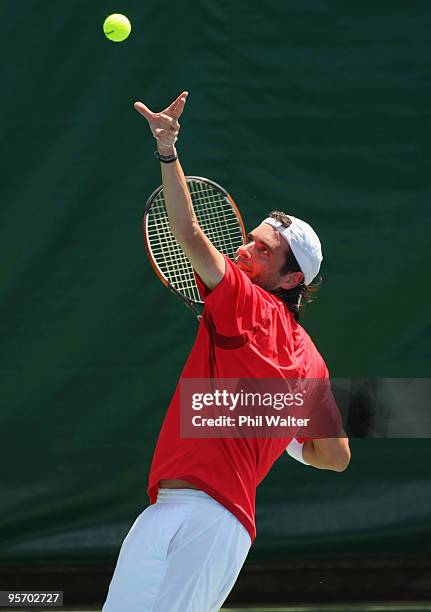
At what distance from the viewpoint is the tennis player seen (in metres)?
2.86

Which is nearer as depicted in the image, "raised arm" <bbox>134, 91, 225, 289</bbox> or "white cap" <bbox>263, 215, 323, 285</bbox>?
"raised arm" <bbox>134, 91, 225, 289</bbox>

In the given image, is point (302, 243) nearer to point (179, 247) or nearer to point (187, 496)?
point (179, 247)

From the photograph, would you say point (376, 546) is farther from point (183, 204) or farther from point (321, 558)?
point (183, 204)

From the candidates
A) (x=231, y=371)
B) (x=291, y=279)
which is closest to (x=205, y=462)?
(x=231, y=371)

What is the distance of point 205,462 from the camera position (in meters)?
2.99

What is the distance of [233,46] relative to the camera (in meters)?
4.81

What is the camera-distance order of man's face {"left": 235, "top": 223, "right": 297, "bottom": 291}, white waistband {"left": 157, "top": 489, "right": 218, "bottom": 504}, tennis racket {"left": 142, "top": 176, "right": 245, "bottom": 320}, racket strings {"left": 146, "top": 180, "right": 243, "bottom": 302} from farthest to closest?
racket strings {"left": 146, "top": 180, "right": 243, "bottom": 302} < tennis racket {"left": 142, "top": 176, "right": 245, "bottom": 320} < man's face {"left": 235, "top": 223, "right": 297, "bottom": 291} < white waistband {"left": 157, "top": 489, "right": 218, "bottom": 504}

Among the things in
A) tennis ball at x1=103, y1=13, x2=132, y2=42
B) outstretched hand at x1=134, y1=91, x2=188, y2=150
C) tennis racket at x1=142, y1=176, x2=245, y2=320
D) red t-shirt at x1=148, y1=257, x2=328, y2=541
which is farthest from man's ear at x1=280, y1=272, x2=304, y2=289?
tennis ball at x1=103, y1=13, x2=132, y2=42

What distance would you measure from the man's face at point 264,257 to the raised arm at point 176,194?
414 mm

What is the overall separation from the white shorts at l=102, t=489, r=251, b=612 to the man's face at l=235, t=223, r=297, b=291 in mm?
681

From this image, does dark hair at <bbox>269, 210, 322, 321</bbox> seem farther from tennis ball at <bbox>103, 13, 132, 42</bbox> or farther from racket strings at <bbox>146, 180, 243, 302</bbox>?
tennis ball at <bbox>103, 13, 132, 42</bbox>

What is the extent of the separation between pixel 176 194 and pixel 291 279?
610mm

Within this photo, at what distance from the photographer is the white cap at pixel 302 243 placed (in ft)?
10.8

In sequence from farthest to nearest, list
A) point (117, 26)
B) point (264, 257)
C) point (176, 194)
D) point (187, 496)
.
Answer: point (117, 26) → point (264, 257) → point (187, 496) → point (176, 194)
